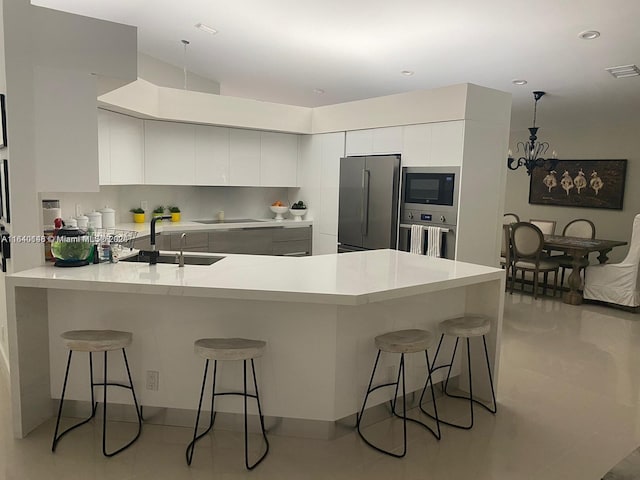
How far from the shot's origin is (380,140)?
5.36m

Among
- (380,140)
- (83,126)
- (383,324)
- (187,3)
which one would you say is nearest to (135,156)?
(187,3)

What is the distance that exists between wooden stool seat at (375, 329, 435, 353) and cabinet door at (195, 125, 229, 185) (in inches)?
145

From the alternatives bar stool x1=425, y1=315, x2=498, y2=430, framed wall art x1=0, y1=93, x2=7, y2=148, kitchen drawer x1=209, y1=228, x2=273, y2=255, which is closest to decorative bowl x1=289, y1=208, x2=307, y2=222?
kitchen drawer x1=209, y1=228, x2=273, y2=255

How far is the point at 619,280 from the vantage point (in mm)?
5875

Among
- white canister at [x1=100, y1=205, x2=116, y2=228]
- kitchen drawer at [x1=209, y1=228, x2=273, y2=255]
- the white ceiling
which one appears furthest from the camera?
kitchen drawer at [x1=209, y1=228, x2=273, y2=255]

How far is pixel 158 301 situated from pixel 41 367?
31.9 inches

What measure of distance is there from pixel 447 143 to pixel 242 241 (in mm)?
2665

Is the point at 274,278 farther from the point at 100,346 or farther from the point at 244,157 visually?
the point at 244,157

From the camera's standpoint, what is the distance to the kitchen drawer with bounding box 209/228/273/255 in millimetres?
5672

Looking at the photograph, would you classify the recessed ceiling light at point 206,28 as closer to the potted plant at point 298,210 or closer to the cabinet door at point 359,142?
the cabinet door at point 359,142

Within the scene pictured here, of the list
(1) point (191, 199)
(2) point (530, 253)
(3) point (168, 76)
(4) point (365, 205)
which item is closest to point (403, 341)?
(4) point (365, 205)

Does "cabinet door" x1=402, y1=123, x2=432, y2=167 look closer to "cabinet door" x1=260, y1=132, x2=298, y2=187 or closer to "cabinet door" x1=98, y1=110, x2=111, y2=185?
"cabinet door" x1=260, y1=132, x2=298, y2=187

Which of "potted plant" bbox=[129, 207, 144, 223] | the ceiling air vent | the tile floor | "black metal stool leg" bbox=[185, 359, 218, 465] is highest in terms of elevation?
the ceiling air vent

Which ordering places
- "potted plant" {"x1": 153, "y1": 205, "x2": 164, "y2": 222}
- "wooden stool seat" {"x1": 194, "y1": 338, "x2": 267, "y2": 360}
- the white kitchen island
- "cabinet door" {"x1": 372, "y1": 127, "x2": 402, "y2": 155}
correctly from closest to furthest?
1. "wooden stool seat" {"x1": 194, "y1": 338, "x2": 267, "y2": 360}
2. the white kitchen island
3. "cabinet door" {"x1": 372, "y1": 127, "x2": 402, "y2": 155}
4. "potted plant" {"x1": 153, "y1": 205, "x2": 164, "y2": 222}
